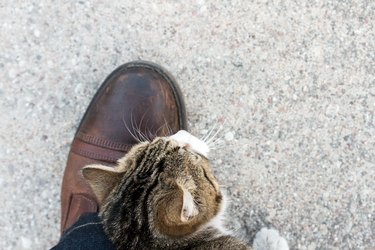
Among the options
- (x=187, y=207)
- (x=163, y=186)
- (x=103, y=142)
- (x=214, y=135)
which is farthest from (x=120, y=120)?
(x=187, y=207)

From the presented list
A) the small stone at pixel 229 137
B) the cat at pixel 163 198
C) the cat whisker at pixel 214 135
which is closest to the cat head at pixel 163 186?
the cat at pixel 163 198

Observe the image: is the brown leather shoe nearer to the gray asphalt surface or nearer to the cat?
the gray asphalt surface

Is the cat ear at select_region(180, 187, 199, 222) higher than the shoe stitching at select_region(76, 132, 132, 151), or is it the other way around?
the cat ear at select_region(180, 187, 199, 222)

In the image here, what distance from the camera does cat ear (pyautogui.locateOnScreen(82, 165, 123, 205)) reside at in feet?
5.71

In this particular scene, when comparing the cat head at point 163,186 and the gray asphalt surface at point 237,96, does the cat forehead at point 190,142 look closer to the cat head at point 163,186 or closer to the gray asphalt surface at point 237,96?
the cat head at point 163,186

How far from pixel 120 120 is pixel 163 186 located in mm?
683

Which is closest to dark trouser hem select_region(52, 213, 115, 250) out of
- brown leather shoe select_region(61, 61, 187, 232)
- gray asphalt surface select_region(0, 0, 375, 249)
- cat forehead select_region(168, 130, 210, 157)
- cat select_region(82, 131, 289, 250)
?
cat select_region(82, 131, 289, 250)

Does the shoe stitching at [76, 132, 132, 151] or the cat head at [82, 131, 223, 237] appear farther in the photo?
the shoe stitching at [76, 132, 132, 151]

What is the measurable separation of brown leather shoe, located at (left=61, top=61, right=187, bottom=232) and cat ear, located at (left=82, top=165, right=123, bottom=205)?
17.5 inches

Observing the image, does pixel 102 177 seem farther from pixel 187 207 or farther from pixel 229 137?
pixel 229 137

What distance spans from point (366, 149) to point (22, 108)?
1.63 meters

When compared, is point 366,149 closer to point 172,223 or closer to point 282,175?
point 282,175

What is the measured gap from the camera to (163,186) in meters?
1.65

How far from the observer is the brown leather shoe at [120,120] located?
225cm
